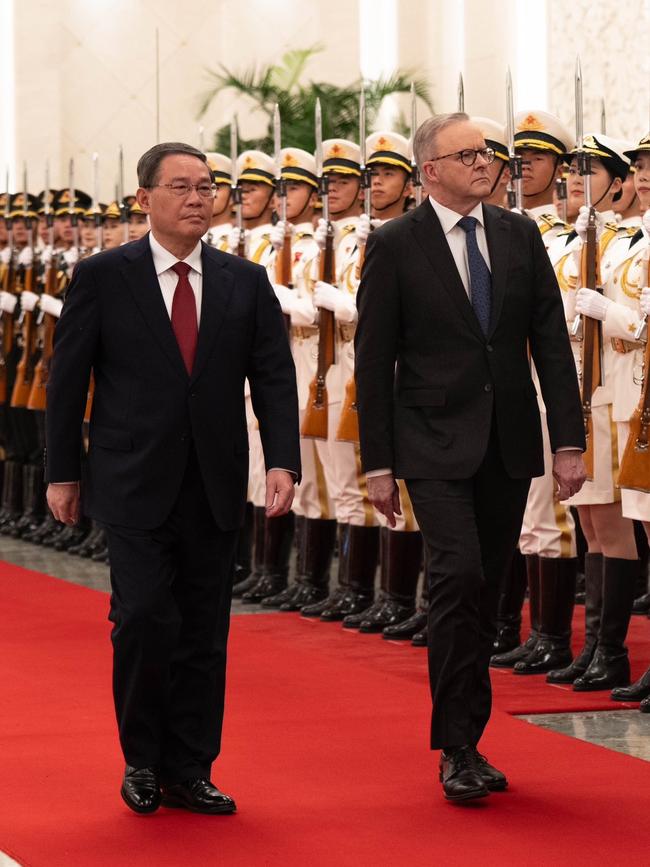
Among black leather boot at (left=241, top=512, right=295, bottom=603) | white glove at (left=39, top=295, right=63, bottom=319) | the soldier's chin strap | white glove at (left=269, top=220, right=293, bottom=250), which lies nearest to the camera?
the soldier's chin strap

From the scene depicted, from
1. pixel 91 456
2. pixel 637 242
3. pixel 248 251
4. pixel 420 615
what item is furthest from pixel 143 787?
pixel 248 251

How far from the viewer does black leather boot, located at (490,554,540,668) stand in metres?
6.52

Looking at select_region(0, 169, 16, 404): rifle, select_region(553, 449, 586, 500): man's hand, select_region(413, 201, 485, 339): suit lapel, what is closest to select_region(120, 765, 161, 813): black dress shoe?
select_region(553, 449, 586, 500): man's hand

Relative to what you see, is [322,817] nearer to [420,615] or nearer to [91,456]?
[91,456]

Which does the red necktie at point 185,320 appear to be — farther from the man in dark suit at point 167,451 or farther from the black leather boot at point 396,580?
the black leather boot at point 396,580

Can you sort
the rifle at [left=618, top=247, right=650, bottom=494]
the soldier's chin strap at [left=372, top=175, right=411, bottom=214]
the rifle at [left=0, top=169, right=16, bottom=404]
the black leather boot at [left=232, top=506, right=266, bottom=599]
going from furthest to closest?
the rifle at [left=0, top=169, right=16, bottom=404] < the black leather boot at [left=232, top=506, right=266, bottom=599] < the soldier's chin strap at [left=372, top=175, right=411, bottom=214] < the rifle at [left=618, top=247, right=650, bottom=494]

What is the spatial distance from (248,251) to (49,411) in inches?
169

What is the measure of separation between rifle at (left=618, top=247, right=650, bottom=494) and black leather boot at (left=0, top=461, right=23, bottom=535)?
670 centimetres

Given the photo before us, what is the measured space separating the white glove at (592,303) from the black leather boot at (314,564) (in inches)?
93.6

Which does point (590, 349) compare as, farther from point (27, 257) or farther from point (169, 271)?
point (27, 257)

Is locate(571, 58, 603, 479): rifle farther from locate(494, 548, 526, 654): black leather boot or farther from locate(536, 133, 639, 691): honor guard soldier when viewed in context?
locate(494, 548, 526, 654): black leather boot

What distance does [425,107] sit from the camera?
14180 mm

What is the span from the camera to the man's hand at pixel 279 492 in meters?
4.40

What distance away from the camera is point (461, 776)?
4.38m
